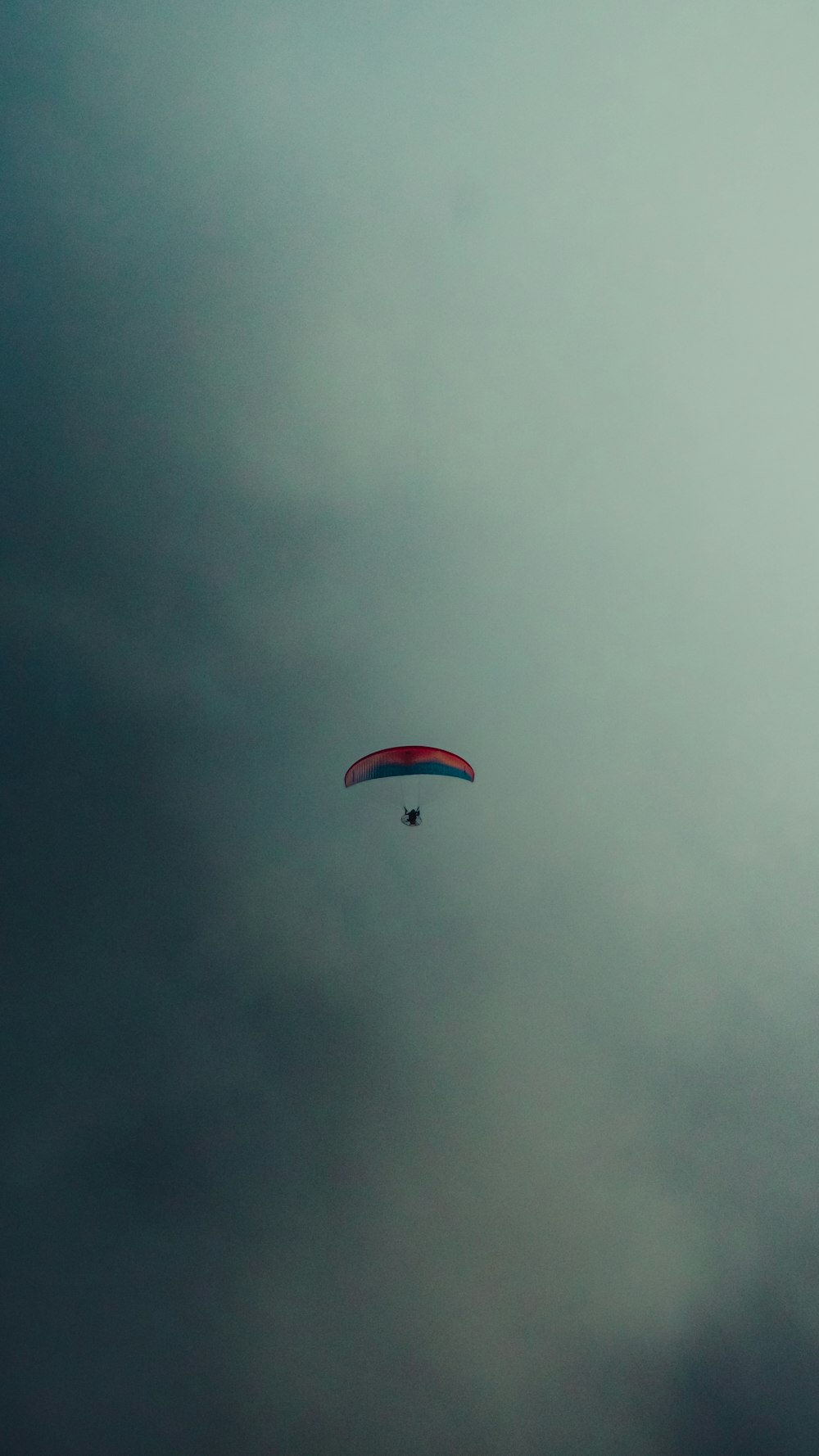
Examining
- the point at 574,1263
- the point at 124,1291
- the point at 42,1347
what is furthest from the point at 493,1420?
the point at 42,1347

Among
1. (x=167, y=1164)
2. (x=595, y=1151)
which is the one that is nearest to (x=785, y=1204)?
(x=595, y=1151)

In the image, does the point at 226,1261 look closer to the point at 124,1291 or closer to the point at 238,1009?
the point at 124,1291

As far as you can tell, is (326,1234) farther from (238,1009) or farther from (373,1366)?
(238,1009)

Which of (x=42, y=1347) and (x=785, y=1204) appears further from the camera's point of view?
(x=785, y=1204)

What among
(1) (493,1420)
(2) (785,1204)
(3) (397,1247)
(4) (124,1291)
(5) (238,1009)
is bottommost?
(1) (493,1420)

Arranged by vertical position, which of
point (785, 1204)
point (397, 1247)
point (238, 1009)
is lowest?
point (397, 1247)

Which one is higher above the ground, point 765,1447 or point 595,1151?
point 595,1151

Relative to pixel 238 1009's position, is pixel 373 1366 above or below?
below

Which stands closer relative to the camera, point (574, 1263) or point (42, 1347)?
point (42, 1347)

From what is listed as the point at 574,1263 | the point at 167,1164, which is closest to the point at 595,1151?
the point at 574,1263
